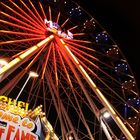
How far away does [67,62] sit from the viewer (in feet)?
58.2

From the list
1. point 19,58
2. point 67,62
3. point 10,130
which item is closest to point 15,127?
point 10,130

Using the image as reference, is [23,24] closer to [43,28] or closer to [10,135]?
[43,28]

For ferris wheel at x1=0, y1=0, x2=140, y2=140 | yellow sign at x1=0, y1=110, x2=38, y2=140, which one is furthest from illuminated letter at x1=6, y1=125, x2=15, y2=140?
ferris wheel at x1=0, y1=0, x2=140, y2=140

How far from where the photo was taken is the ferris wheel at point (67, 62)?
53.1 ft

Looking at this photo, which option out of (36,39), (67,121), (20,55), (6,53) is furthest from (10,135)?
(6,53)

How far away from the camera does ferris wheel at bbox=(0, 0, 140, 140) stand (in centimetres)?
1617

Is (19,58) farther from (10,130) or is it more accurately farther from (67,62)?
(67,62)

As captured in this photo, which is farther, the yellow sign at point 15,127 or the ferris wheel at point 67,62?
the ferris wheel at point 67,62

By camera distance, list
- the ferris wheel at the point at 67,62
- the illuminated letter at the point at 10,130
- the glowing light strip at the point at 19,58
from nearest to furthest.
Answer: the illuminated letter at the point at 10,130 < the glowing light strip at the point at 19,58 < the ferris wheel at the point at 67,62

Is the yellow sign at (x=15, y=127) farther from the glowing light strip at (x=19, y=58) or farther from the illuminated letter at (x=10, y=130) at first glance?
the glowing light strip at (x=19, y=58)

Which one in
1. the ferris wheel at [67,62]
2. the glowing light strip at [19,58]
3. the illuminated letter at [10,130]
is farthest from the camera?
the ferris wheel at [67,62]

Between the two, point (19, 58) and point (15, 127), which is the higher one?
point (19, 58)

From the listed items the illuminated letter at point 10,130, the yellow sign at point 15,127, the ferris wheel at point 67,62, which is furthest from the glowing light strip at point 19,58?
the illuminated letter at point 10,130

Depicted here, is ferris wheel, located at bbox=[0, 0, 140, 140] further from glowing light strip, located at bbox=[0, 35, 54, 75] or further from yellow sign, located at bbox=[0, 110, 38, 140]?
yellow sign, located at bbox=[0, 110, 38, 140]
